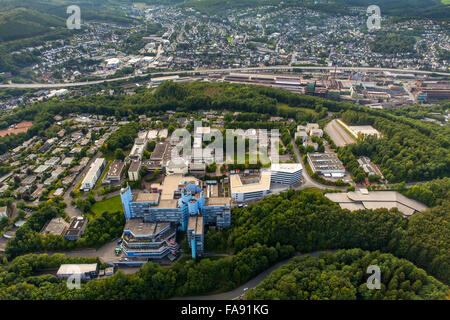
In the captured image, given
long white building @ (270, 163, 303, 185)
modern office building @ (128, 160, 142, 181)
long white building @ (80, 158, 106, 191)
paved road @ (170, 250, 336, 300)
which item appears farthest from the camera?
modern office building @ (128, 160, 142, 181)

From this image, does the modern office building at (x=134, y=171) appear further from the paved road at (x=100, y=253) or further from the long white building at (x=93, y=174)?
the paved road at (x=100, y=253)

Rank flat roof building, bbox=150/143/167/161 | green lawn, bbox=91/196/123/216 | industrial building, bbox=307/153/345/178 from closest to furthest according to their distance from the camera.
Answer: green lawn, bbox=91/196/123/216
industrial building, bbox=307/153/345/178
flat roof building, bbox=150/143/167/161

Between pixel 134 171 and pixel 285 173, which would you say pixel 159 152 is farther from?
pixel 285 173

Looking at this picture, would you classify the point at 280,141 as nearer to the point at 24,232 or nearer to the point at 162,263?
the point at 162,263

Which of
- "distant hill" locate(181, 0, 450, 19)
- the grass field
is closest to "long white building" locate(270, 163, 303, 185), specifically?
the grass field

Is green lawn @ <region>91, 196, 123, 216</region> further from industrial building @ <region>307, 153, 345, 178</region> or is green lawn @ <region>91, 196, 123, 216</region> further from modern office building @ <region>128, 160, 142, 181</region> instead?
industrial building @ <region>307, 153, 345, 178</region>

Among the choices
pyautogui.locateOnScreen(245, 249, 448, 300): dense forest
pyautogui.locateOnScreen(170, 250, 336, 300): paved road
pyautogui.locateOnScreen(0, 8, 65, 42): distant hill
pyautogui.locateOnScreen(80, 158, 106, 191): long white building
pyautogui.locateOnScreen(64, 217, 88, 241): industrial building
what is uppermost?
pyautogui.locateOnScreen(0, 8, 65, 42): distant hill
